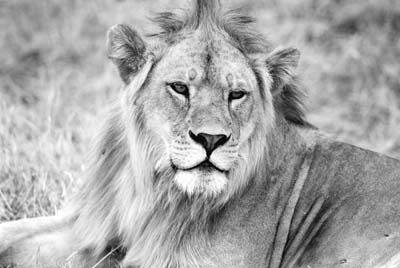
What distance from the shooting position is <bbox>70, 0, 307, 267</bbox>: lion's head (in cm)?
481

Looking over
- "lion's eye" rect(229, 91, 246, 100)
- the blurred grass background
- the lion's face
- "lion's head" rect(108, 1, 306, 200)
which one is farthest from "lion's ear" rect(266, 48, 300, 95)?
the blurred grass background

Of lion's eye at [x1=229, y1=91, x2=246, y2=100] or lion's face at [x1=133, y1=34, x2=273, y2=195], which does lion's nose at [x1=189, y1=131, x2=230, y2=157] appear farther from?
lion's eye at [x1=229, y1=91, x2=246, y2=100]

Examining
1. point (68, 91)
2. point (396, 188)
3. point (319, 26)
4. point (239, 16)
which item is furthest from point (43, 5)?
point (396, 188)

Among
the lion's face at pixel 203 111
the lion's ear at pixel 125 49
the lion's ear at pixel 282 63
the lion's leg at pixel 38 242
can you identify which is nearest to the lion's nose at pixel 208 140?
the lion's face at pixel 203 111

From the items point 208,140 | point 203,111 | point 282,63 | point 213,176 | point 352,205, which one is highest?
point 282,63

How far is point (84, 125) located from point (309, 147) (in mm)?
3322

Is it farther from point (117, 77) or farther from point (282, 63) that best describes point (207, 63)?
point (117, 77)

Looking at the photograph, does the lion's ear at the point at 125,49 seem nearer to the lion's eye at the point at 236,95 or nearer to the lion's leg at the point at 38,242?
the lion's eye at the point at 236,95

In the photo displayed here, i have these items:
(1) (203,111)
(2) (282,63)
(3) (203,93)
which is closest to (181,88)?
(3) (203,93)

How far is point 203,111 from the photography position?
4805 mm

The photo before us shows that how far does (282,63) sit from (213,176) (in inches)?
42.0

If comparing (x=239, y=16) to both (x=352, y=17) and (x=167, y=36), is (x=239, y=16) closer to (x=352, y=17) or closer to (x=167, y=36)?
(x=167, y=36)

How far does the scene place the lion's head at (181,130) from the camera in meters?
4.81

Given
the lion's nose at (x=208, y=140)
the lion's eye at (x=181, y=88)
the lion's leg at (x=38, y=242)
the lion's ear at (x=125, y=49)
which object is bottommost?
the lion's leg at (x=38, y=242)
